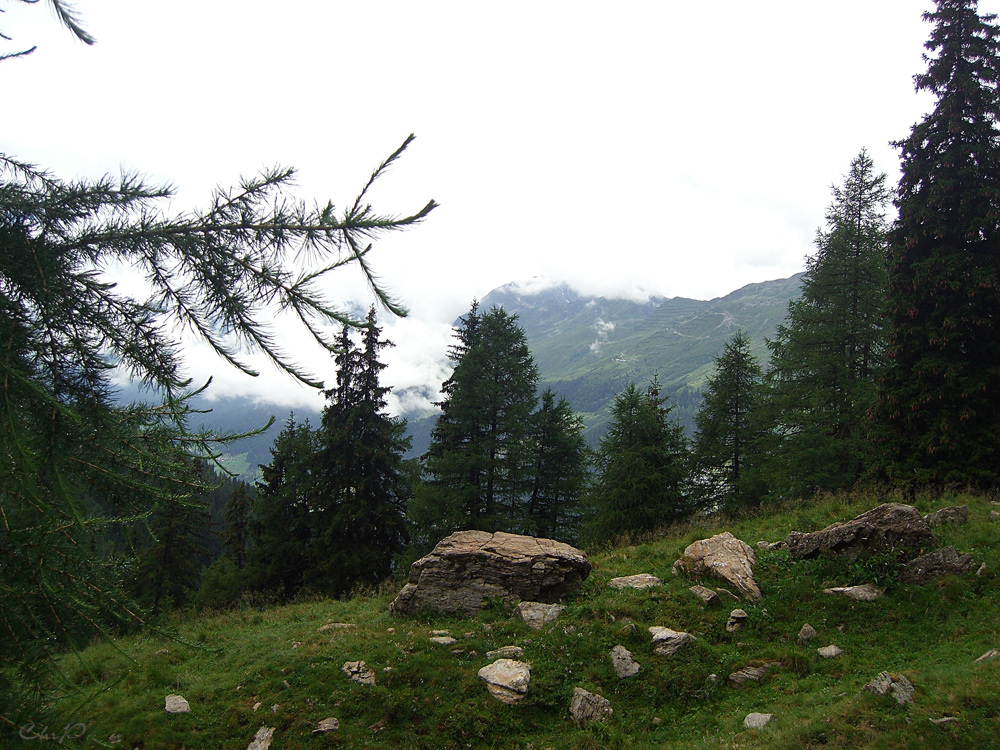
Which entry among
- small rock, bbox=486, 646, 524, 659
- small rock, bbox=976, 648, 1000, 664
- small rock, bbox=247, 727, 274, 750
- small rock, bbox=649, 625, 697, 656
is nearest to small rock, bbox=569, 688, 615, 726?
small rock, bbox=486, 646, 524, 659

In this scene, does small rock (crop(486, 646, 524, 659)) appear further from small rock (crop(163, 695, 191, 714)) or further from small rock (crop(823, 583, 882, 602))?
small rock (crop(823, 583, 882, 602))

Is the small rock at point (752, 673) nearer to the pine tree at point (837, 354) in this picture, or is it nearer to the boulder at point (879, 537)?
the boulder at point (879, 537)

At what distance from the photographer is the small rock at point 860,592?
839 cm

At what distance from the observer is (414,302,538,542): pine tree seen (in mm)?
18172

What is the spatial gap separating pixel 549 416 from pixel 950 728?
1721 centimetres

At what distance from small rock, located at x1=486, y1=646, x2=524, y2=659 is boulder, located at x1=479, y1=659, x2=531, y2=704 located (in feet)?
0.47

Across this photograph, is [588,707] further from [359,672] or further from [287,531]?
[287,531]

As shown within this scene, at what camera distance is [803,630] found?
8.07m

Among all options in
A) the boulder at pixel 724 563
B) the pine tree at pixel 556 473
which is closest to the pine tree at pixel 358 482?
the pine tree at pixel 556 473

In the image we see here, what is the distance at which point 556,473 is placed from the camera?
21859 millimetres

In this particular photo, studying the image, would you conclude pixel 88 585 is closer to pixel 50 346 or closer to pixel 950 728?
pixel 50 346

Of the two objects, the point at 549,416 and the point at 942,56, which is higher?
the point at 942,56

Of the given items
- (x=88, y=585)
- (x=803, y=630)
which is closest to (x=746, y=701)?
(x=803, y=630)

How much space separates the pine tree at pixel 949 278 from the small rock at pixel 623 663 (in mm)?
10923
